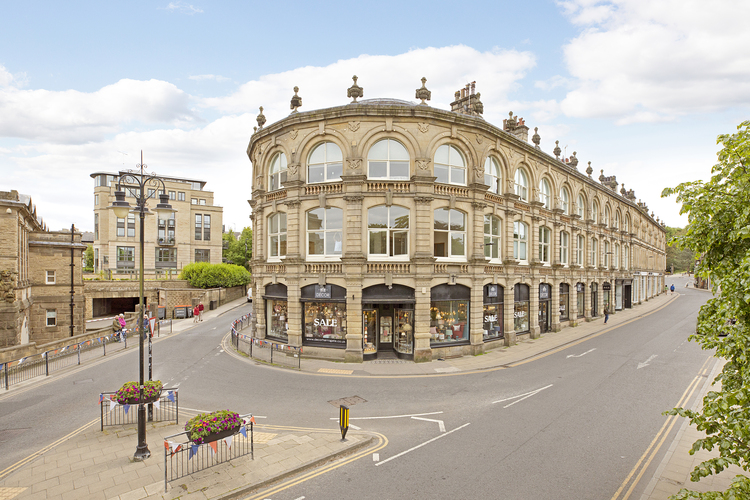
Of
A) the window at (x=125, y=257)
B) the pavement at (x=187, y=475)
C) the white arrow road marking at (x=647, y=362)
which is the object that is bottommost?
the white arrow road marking at (x=647, y=362)

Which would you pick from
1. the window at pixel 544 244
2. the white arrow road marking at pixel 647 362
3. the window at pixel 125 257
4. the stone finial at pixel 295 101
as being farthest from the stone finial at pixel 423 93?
the window at pixel 125 257

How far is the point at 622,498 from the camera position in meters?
8.47

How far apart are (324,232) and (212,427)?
14238mm

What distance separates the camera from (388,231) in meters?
21.6

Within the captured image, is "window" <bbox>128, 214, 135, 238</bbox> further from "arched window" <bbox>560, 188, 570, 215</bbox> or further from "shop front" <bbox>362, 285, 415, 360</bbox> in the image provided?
"arched window" <bbox>560, 188, 570, 215</bbox>

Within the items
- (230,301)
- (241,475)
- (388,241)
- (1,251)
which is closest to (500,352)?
(388,241)

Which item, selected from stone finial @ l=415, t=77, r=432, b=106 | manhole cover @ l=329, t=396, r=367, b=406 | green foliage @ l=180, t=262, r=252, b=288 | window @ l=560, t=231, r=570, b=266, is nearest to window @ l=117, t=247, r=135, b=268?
green foliage @ l=180, t=262, r=252, b=288

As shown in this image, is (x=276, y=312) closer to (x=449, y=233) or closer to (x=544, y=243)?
(x=449, y=233)

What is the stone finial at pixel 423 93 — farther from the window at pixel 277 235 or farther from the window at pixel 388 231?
the window at pixel 277 235

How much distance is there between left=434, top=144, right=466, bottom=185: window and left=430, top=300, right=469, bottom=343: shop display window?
24.6 feet

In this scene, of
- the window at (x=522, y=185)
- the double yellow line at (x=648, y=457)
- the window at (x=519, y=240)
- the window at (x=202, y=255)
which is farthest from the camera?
the window at (x=202, y=255)

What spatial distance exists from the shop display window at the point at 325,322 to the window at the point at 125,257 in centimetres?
5669

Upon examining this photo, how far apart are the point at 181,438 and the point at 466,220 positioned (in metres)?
18.2

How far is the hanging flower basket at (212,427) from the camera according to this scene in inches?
357
